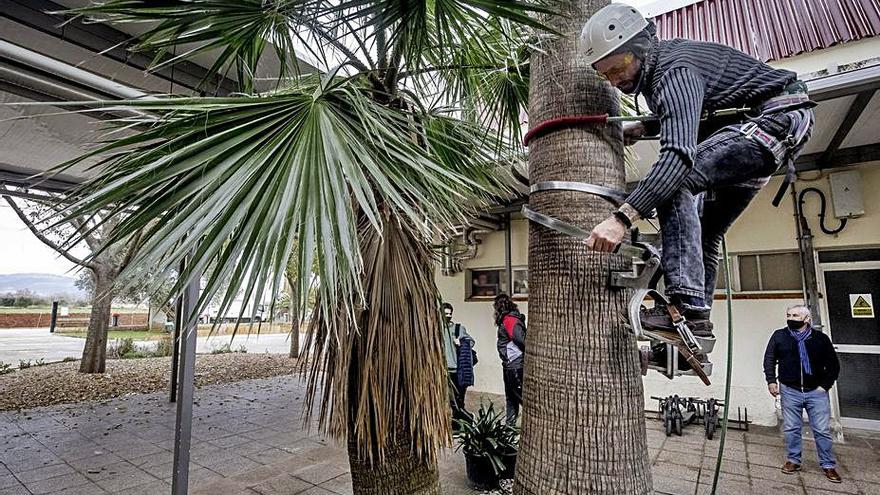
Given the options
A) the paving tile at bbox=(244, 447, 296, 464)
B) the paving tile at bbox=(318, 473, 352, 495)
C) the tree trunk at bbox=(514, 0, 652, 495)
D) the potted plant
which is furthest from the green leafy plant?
the tree trunk at bbox=(514, 0, 652, 495)

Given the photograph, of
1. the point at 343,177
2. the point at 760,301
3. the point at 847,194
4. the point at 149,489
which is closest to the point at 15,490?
the point at 149,489

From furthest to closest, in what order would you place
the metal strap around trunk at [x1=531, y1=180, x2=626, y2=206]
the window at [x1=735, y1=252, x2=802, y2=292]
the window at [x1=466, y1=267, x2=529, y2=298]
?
the window at [x1=466, y1=267, x2=529, y2=298]
the window at [x1=735, y1=252, x2=802, y2=292]
the metal strap around trunk at [x1=531, y1=180, x2=626, y2=206]

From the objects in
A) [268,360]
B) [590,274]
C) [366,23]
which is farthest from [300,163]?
[268,360]

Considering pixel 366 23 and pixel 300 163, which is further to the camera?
pixel 366 23

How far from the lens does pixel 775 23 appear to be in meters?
4.50

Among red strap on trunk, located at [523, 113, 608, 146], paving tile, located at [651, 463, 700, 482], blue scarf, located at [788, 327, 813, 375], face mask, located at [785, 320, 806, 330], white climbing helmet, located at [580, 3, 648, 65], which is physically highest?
white climbing helmet, located at [580, 3, 648, 65]

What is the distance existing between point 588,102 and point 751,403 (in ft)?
18.7

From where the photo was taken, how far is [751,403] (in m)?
5.48

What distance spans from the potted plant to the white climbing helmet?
3171 millimetres

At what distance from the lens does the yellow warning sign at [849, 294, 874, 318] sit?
17.2ft

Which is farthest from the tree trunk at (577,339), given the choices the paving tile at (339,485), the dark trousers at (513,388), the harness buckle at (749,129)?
the dark trousers at (513,388)

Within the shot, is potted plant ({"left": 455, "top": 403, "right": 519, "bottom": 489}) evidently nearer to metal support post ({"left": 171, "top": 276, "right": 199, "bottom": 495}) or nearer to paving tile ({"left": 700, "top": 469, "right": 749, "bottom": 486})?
paving tile ({"left": 700, "top": 469, "right": 749, "bottom": 486})

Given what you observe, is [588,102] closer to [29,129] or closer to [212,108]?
[212,108]

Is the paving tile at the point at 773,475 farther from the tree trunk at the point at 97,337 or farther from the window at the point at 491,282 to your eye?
the tree trunk at the point at 97,337
